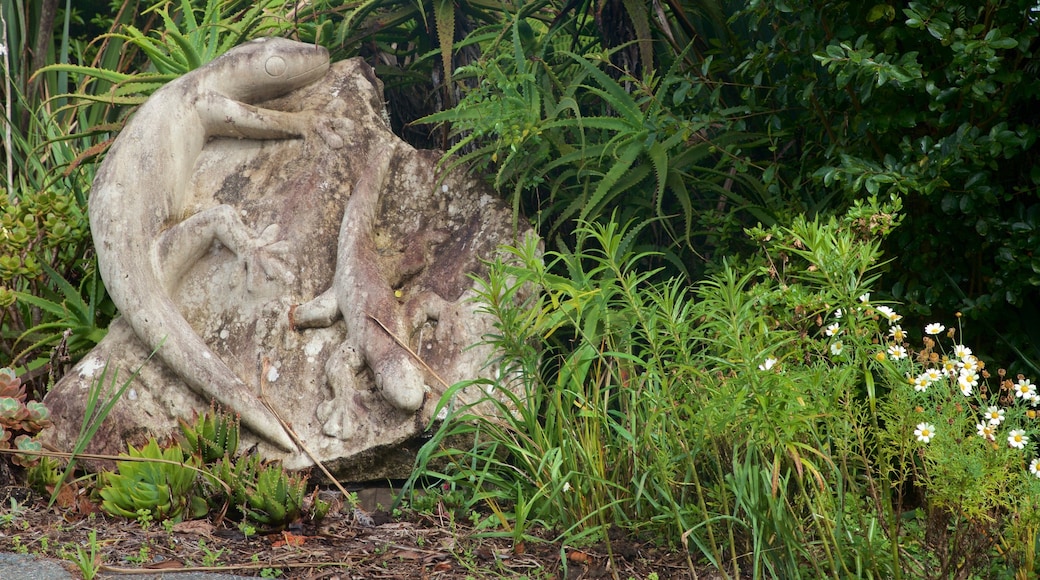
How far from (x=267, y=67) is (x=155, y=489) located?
2105 millimetres

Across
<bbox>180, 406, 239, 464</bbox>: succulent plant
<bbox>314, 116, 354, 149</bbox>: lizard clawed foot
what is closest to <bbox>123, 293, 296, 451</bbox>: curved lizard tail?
<bbox>180, 406, 239, 464</bbox>: succulent plant

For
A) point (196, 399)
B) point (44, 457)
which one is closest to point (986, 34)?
point (196, 399)

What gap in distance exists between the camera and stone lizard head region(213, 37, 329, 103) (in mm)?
4395

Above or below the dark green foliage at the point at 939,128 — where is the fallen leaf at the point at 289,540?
below

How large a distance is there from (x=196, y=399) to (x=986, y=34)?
3070 millimetres

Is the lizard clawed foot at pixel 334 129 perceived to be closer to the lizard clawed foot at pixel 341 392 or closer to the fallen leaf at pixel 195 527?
the lizard clawed foot at pixel 341 392

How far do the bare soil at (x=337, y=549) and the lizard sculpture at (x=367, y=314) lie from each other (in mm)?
464

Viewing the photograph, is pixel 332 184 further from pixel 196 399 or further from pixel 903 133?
pixel 903 133

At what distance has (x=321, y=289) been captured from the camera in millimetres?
3961

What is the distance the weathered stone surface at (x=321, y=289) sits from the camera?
358 centimetres

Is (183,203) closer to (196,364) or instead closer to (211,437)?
(196,364)

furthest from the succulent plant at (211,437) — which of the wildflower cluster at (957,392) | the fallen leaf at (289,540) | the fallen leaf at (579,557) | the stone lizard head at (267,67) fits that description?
the wildflower cluster at (957,392)

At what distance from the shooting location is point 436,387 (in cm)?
360

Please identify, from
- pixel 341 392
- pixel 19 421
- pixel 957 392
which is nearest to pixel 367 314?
pixel 341 392
